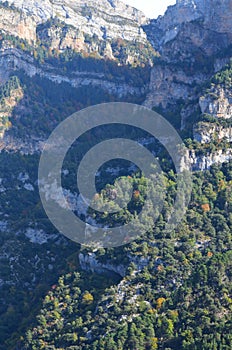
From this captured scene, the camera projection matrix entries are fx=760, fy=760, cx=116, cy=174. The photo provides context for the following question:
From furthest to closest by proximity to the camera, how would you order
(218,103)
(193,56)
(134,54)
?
1. (134,54)
2. (193,56)
3. (218,103)

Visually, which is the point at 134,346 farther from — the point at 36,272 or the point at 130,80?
the point at 130,80

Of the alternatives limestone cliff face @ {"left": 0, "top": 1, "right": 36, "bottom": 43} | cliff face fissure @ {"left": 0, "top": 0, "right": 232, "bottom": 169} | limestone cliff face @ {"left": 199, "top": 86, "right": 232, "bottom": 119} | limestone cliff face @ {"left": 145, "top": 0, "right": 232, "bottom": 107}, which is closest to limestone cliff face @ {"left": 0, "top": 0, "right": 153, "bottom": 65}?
limestone cliff face @ {"left": 0, "top": 1, "right": 36, "bottom": 43}

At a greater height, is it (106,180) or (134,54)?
(134,54)

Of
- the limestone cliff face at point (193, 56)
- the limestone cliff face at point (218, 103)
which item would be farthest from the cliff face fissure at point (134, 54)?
the limestone cliff face at point (193, 56)

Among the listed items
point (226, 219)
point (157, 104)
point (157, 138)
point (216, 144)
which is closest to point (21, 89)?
point (157, 104)

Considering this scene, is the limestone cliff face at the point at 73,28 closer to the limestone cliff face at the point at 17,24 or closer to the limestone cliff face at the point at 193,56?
the limestone cliff face at the point at 17,24

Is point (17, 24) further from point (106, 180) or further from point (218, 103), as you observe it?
point (218, 103)

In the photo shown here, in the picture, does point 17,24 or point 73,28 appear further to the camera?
point 73,28

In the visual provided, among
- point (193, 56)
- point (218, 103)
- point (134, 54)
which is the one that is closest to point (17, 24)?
point (134, 54)

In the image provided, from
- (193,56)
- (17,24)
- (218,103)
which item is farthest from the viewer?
(17,24)
